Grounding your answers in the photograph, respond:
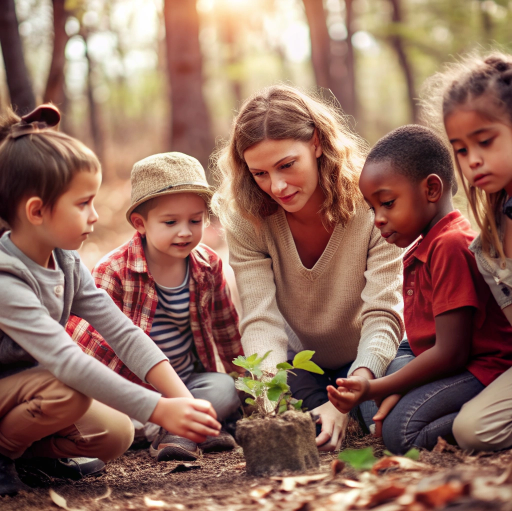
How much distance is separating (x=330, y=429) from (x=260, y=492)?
2.59 feet

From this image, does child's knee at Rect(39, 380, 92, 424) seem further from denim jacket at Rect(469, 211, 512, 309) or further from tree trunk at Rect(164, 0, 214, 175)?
tree trunk at Rect(164, 0, 214, 175)

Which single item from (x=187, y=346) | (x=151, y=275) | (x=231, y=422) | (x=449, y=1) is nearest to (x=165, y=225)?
(x=151, y=275)

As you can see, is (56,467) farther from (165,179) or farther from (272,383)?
(165,179)

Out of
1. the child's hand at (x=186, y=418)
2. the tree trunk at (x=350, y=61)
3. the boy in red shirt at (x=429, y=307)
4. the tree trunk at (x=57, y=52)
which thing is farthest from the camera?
the tree trunk at (x=350, y=61)

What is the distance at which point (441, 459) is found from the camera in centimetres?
198

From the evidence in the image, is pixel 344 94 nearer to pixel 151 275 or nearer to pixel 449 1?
pixel 449 1

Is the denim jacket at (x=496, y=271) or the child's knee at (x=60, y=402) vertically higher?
the denim jacket at (x=496, y=271)

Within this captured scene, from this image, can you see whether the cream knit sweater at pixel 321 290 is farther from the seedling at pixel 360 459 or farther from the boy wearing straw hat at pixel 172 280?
the seedling at pixel 360 459

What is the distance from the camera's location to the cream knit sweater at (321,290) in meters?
2.65

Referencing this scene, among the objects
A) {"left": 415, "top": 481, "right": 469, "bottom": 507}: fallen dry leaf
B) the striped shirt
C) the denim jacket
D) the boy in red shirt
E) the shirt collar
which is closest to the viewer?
{"left": 415, "top": 481, "right": 469, "bottom": 507}: fallen dry leaf

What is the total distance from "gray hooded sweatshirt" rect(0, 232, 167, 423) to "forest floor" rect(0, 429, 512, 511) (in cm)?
30

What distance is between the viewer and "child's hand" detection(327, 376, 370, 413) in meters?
2.08

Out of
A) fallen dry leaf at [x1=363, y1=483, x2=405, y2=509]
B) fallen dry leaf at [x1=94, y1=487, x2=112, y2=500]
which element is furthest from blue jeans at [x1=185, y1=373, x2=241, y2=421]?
fallen dry leaf at [x1=363, y1=483, x2=405, y2=509]

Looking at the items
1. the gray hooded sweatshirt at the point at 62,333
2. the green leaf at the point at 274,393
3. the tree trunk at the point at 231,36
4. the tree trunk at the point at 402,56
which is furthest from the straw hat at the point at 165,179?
the tree trunk at the point at 231,36
